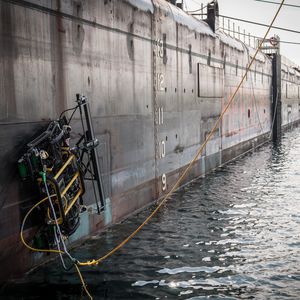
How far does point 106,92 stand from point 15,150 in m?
3.60

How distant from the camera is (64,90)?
9.03 m

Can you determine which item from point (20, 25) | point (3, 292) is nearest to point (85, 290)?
point (3, 292)

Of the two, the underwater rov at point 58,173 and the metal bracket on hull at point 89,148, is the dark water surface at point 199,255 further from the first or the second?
the metal bracket on hull at point 89,148

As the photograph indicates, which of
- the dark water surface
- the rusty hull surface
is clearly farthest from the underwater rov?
the dark water surface

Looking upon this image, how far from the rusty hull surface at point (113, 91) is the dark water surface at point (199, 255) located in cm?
63

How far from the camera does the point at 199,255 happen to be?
910cm

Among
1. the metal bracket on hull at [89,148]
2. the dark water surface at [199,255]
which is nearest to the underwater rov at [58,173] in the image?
the metal bracket on hull at [89,148]

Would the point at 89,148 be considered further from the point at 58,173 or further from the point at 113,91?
the point at 113,91

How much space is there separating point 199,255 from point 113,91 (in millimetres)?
4328

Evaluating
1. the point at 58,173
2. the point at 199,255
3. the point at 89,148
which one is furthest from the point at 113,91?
the point at 199,255

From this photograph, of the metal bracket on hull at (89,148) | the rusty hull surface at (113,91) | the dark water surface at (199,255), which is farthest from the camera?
the metal bracket on hull at (89,148)

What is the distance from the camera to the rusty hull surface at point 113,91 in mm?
7594

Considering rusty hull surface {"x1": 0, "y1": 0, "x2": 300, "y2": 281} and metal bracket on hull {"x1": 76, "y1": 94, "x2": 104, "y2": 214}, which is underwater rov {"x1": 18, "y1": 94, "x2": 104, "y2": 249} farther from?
rusty hull surface {"x1": 0, "y1": 0, "x2": 300, "y2": 281}

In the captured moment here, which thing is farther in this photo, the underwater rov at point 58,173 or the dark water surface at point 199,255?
the underwater rov at point 58,173
